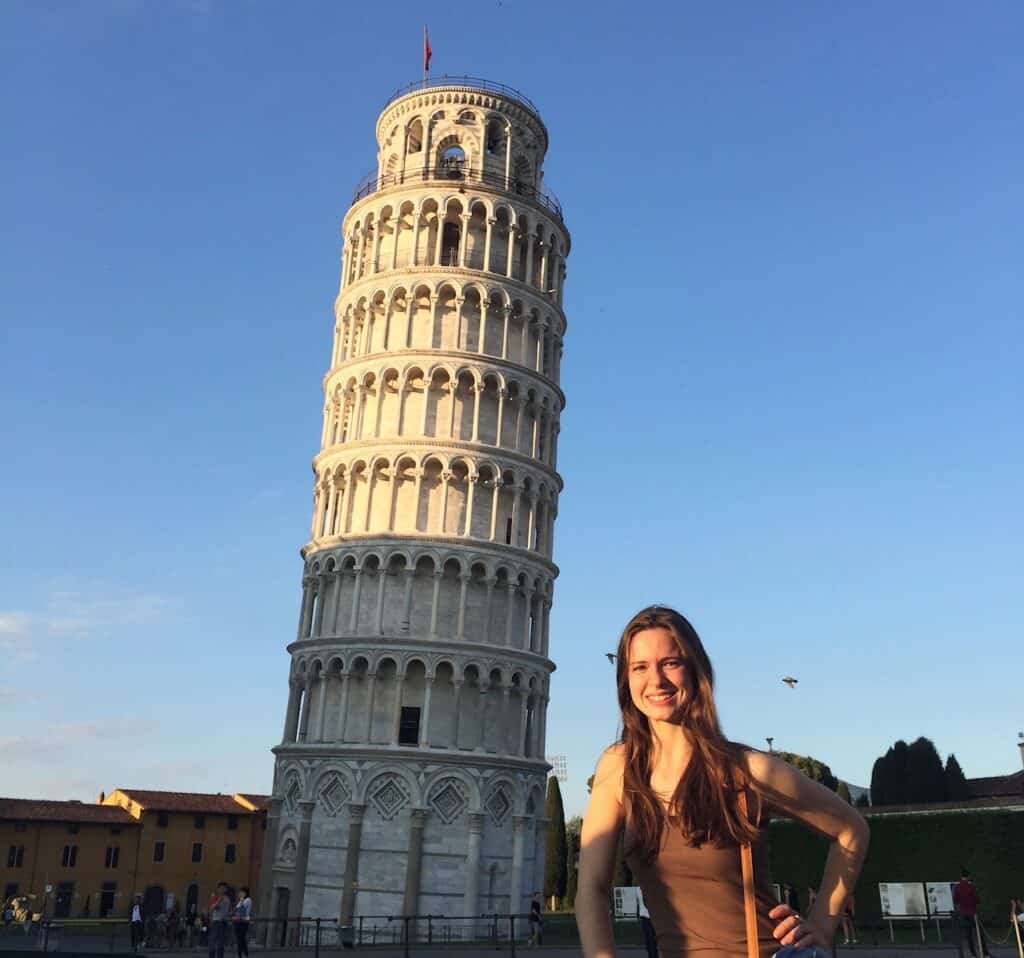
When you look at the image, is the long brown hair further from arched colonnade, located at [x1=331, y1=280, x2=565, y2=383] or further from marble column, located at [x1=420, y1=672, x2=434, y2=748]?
arched colonnade, located at [x1=331, y1=280, x2=565, y2=383]

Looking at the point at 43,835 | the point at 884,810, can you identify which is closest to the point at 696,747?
the point at 884,810

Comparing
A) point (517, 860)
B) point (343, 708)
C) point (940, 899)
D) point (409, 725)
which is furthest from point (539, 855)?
point (940, 899)

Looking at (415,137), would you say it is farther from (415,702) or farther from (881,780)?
(881,780)

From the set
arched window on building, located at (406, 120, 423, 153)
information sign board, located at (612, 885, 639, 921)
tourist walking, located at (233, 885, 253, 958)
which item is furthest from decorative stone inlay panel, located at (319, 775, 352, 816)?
arched window on building, located at (406, 120, 423, 153)

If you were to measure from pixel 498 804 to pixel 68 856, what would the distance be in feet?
122

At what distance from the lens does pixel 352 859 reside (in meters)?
40.5

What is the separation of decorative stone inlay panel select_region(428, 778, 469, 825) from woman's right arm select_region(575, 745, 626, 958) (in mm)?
39863

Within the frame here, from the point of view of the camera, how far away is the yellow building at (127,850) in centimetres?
6419

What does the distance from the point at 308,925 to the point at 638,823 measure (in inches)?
1621

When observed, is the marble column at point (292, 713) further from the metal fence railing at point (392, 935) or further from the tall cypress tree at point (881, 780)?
the tall cypress tree at point (881, 780)

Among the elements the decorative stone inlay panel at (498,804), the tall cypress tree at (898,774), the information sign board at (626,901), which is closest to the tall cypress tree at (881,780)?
the tall cypress tree at (898,774)

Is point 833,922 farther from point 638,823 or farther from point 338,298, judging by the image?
point 338,298

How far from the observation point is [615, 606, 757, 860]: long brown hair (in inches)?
120

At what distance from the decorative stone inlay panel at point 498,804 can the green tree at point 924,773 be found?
722 inches
